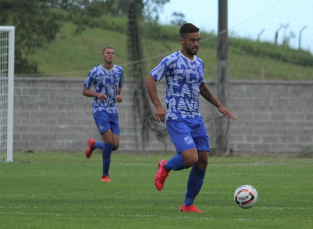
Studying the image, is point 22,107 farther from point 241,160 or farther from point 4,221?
point 4,221

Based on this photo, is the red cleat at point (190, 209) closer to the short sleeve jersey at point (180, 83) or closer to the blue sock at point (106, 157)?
the short sleeve jersey at point (180, 83)

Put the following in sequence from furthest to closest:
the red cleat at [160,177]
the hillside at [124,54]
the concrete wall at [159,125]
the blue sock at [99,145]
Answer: the hillside at [124,54] < the concrete wall at [159,125] < the blue sock at [99,145] < the red cleat at [160,177]

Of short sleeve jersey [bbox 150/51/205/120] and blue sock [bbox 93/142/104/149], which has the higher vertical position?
short sleeve jersey [bbox 150/51/205/120]

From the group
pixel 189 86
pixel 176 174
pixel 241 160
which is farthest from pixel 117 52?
A: pixel 189 86

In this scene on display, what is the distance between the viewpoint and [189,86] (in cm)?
886

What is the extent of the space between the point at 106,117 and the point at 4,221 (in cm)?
568

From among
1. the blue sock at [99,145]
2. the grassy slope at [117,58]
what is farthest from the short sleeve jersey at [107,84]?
the grassy slope at [117,58]

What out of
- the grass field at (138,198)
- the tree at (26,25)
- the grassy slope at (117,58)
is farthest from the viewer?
the grassy slope at (117,58)

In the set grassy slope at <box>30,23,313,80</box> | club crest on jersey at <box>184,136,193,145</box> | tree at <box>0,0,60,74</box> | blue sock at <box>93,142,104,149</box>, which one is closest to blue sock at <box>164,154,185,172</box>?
club crest on jersey at <box>184,136,193,145</box>

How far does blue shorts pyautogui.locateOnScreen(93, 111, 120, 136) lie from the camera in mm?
13305

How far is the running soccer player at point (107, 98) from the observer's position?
524 inches

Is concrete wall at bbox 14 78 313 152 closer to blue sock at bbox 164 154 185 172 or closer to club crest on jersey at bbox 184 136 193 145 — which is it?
blue sock at bbox 164 154 185 172

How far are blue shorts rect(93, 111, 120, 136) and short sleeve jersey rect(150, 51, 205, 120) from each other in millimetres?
4536

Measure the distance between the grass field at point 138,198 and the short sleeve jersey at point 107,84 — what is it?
129 cm
